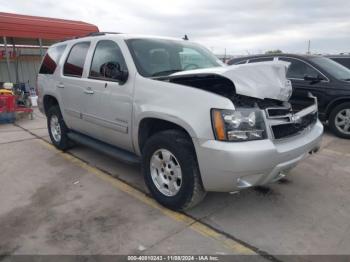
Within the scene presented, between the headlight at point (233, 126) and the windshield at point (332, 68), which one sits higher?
the windshield at point (332, 68)

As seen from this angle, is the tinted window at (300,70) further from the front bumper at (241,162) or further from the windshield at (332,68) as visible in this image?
the front bumper at (241,162)

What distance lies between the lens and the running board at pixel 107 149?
12.8 feet

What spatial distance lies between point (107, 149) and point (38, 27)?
9706 millimetres

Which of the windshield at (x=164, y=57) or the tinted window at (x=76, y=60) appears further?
the tinted window at (x=76, y=60)

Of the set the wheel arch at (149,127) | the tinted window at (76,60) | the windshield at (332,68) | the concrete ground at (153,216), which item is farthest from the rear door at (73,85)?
the windshield at (332,68)

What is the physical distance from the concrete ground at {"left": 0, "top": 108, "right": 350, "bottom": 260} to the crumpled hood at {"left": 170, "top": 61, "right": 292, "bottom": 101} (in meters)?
1.28

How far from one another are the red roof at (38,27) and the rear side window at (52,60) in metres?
6.49

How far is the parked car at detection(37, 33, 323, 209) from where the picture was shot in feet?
9.41

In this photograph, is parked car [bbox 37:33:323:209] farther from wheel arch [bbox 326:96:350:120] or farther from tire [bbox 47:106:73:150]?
wheel arch [bbox 326:96:350:120]

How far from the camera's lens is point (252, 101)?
317 cm

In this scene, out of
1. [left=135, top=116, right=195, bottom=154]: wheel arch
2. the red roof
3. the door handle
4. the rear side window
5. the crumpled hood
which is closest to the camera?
the crumpled hood

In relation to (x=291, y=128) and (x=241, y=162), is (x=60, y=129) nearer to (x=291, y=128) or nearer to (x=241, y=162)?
(x=241, y=162)

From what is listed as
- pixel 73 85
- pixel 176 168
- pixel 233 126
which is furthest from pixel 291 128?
pixel 73 85

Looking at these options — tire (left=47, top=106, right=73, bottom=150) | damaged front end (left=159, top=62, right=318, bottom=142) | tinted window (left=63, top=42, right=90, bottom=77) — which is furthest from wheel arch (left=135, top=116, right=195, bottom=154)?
tire (left=47, top=106, right=73, bottom=150)
